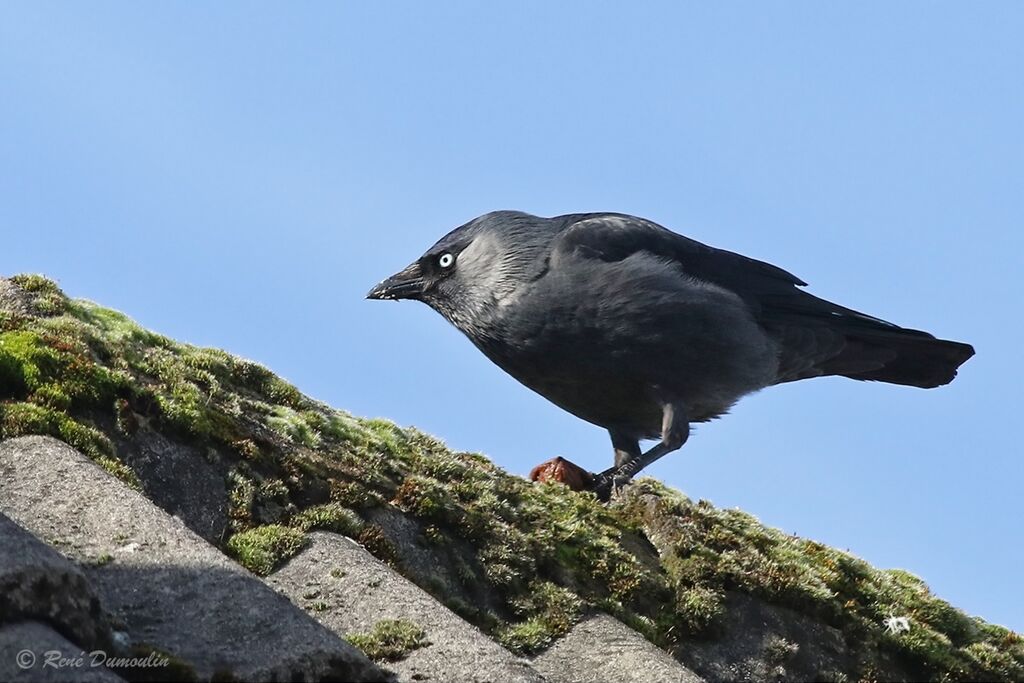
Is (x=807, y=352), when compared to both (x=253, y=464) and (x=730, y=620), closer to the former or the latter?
(x=730, y=620)

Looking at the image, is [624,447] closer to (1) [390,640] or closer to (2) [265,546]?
(2) [265,546]

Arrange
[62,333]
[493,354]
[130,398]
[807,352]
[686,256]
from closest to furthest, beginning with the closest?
[130,398] → [62,333] → [493,354] → [686,256] → [807,352]

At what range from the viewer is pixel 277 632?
366 centimetres

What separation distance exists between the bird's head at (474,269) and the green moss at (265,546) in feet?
14.4

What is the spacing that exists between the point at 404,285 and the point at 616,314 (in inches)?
79.3

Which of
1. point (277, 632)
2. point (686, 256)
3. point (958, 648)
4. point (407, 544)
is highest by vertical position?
point (686, 256)

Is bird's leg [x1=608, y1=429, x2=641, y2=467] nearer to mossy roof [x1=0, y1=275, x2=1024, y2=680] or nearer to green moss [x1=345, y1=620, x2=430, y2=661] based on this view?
mossy roof [x1=0, y1=275, x2=1024, y2=680]

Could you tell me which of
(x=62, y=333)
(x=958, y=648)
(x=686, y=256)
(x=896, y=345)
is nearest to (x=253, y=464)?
(x=62, y=333)

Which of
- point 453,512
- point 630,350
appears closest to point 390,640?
point 453,512

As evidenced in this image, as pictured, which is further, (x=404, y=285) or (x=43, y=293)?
(x=404, y=285)

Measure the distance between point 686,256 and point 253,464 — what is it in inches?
216

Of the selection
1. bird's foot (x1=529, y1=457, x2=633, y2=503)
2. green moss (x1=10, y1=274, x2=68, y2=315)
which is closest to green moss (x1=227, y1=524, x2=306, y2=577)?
green moss (x1=10, y1=274, x2=68, y2=315)

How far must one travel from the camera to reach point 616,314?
9.08 meters

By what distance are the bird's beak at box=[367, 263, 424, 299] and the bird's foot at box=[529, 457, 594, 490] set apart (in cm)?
279
